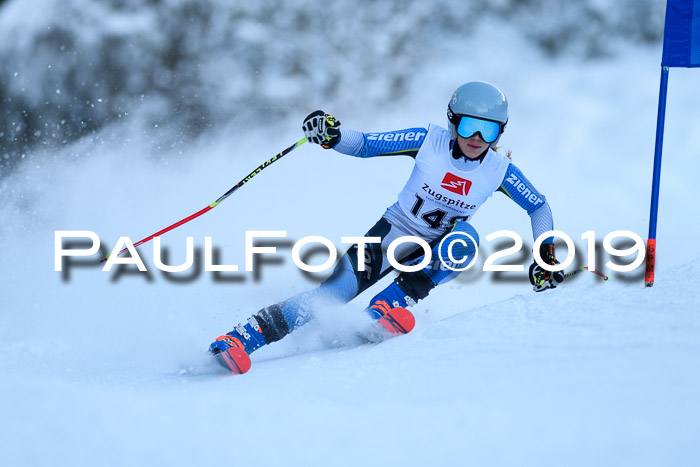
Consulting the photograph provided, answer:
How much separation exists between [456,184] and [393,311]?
656 mm

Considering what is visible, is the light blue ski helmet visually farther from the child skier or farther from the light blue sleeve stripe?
the light blue sleeve stripe

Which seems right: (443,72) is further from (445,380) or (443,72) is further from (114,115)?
(445,380)

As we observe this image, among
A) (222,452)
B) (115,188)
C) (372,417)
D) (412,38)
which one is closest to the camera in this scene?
(222,452)

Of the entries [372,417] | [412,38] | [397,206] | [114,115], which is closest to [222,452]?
[372,417]

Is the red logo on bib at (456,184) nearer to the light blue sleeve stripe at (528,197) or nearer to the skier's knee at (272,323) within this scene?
the light blue sleeve stripe at (528,197)

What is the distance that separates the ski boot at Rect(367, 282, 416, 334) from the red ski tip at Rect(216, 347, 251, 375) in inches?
25.7

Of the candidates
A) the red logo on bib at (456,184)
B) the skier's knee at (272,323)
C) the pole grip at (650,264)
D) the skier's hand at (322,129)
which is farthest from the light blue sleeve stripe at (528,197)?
the skier's knee at (272,323)

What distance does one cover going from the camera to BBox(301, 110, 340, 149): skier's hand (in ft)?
10.3

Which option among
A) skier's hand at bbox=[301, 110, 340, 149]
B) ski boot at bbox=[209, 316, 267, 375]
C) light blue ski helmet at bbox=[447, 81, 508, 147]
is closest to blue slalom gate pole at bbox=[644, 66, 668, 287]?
light blue ski helmet at bbox=[447, 81, 508, 147]

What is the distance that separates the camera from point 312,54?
10.3 meters

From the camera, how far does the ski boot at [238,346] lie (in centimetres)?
286

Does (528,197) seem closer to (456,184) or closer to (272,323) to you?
(456,184)

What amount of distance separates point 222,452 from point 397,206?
187cm

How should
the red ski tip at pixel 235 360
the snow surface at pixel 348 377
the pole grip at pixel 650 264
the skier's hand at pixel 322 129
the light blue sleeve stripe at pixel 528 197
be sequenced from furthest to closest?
the light blue sleeve stripe at pixel 528 197 → the skier's hand at pixel 322 129 → the pole grip at pixel 650 264 → the red ski tip at pixel 235 360 → the snow surface at pixel 348 377
